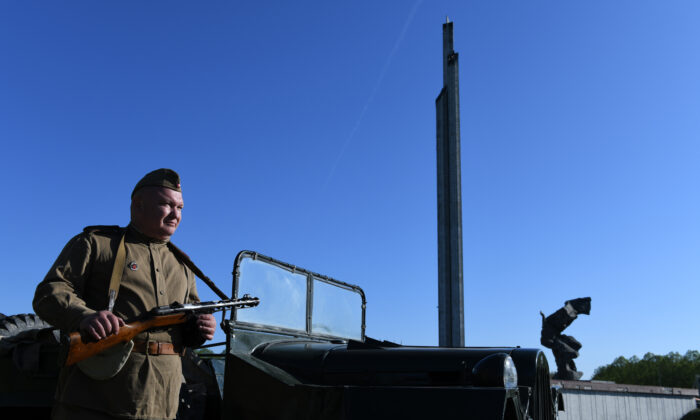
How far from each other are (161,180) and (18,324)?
250cm

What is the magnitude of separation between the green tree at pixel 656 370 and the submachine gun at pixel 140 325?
8116cm

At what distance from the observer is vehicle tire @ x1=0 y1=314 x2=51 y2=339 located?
4270 millimetres

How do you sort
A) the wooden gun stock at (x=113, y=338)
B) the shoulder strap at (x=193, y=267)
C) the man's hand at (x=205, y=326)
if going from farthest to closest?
the shoulder strap at (x=193, y=267) → the man's hand at (x=205, y=326) → the wooden gun stock at (x=113, y=338)

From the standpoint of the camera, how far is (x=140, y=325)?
233 cm

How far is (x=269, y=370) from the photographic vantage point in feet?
9.94

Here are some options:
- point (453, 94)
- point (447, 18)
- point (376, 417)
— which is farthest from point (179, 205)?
point (447, 18)

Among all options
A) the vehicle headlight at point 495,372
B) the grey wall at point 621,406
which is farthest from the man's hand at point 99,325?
the grey wall at point 621,406

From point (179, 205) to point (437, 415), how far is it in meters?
1.55

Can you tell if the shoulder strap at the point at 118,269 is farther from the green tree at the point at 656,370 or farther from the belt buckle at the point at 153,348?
the green tree at the point at 656,370

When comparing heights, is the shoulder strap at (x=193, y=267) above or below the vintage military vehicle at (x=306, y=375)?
above

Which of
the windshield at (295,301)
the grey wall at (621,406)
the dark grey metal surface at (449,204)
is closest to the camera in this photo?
the windshield at (295,301)

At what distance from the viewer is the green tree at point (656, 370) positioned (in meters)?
72.9

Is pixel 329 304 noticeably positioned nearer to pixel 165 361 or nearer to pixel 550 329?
pixel 165 361

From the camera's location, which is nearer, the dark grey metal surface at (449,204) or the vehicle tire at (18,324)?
the vehicle tire at (18,324)
